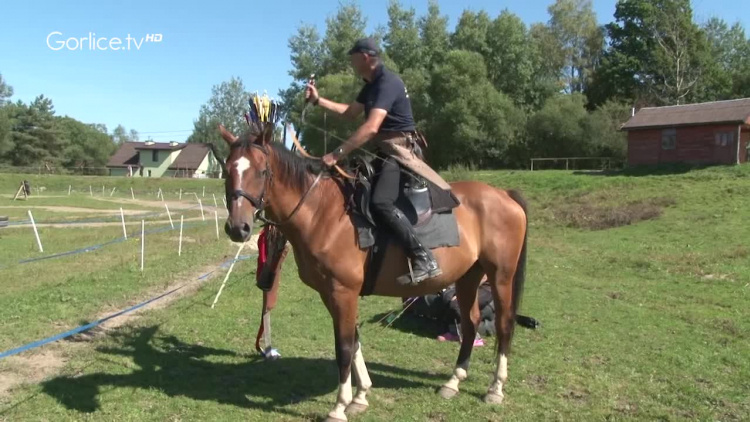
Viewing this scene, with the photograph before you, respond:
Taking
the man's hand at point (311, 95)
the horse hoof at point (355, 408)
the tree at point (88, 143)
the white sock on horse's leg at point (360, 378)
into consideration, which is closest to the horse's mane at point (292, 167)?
the man's hand at point (311, 95)

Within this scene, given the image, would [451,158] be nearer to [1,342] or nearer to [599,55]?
[599,55]

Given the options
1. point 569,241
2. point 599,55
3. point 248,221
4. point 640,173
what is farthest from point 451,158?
point 248,221

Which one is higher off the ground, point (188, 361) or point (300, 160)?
point (300, 160)

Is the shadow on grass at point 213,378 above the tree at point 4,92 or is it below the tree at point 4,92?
below

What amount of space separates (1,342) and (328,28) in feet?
204

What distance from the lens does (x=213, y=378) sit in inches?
227

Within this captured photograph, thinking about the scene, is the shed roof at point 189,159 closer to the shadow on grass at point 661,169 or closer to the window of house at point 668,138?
the shadow on grass at point 661,169

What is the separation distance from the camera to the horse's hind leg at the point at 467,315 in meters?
5.77

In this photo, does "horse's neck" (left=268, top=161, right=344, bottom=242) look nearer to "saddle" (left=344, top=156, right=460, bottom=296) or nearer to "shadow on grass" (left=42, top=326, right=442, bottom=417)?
"saddle" (left=344, top=156, right=460, bottom=296)

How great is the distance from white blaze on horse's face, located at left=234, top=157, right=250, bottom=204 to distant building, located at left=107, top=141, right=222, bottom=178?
259ft

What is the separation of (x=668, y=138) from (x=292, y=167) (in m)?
36.2

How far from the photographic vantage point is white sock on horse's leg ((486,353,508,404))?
5312 millimetres

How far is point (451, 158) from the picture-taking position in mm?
51250

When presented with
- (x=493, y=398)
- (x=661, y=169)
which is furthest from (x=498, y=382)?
(x=661, y=169)
